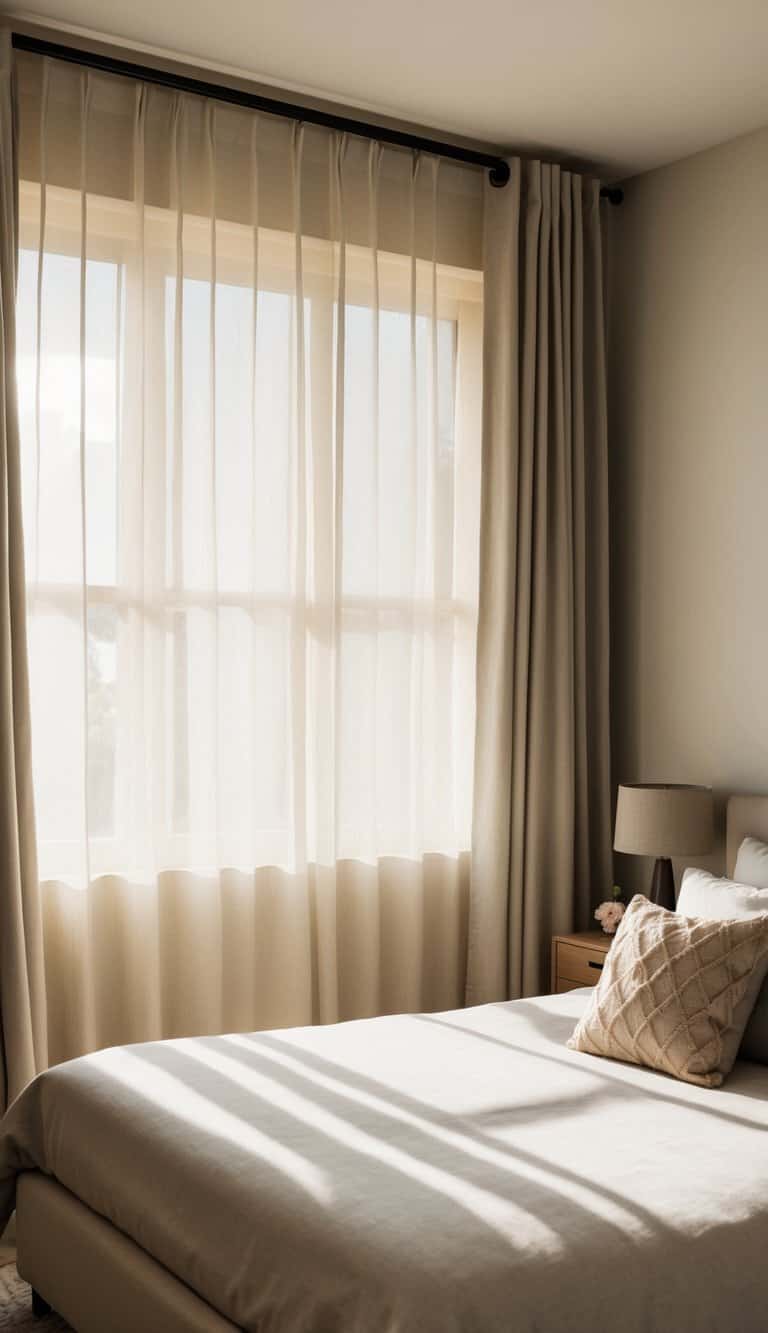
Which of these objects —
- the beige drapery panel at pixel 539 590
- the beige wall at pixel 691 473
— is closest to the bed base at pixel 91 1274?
the beige drapery panel at pixel 539 590

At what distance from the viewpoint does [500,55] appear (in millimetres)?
3482

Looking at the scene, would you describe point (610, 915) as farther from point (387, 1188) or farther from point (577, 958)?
point (387, 1188)

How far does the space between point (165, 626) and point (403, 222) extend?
1.48 m

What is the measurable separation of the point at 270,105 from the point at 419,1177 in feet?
9.43

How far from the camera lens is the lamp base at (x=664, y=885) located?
A: 12.8ft

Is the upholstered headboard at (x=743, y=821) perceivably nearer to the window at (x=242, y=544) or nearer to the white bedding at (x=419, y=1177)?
the window at (x=242, y=544)

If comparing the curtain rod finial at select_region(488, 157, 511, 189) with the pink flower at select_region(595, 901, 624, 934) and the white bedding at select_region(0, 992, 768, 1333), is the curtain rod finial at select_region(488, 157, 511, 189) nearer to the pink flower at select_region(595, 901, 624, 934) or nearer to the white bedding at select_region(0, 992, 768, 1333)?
the pink flower at select_region(595, 901, 624, 934)

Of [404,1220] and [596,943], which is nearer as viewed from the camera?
[404,1220]

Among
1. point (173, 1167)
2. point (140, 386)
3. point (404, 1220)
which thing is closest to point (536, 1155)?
point (404, 1220)

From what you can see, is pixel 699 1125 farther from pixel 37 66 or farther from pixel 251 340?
pixel 37 66

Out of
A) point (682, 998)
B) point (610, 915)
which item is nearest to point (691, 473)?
point (610, 915)

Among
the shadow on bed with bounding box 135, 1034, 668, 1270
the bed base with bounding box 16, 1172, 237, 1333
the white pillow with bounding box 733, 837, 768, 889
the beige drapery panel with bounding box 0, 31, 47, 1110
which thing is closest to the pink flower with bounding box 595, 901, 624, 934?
the white pillow with bounding box 733, 837, 768, 889

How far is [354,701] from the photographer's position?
3.95 metres

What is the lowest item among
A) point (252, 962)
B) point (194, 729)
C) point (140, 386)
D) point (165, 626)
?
point (252, 962)
